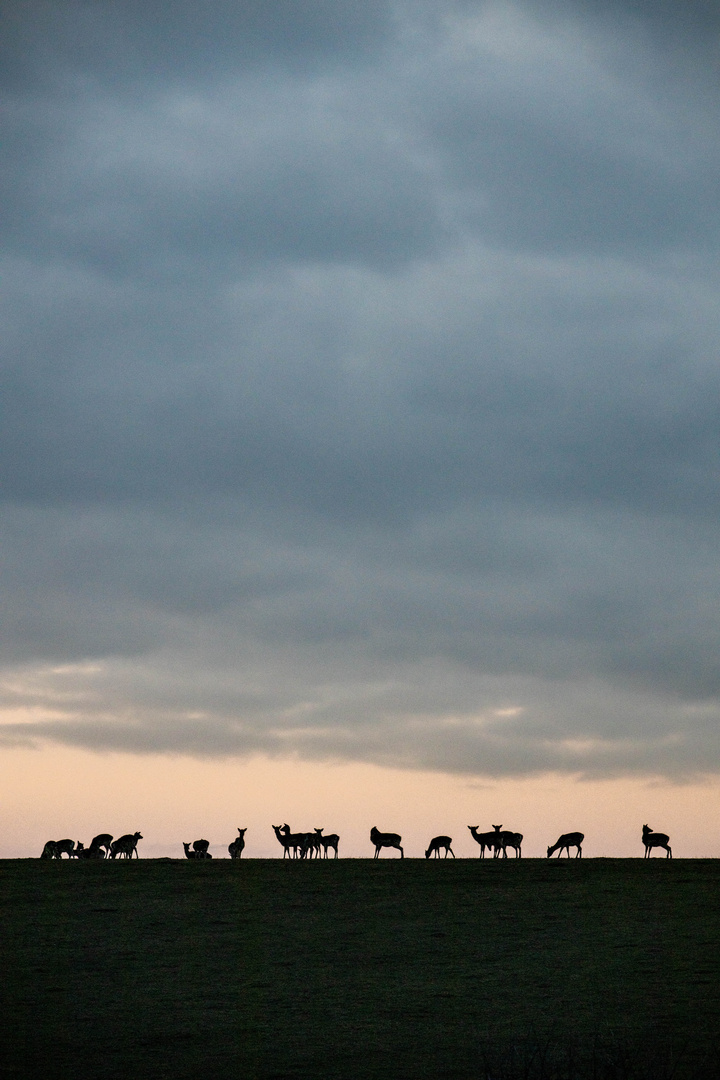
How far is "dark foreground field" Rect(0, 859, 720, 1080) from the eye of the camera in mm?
22484

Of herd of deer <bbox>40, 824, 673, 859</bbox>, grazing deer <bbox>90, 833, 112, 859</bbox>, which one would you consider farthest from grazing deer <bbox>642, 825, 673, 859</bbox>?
grazing deer <bbox>90, 833, 112, 859</bbox>

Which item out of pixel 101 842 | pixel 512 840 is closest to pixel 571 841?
pixel 512 840

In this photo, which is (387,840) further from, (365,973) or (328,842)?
(365,973)

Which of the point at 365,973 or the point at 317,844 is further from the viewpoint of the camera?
the point at 317,844

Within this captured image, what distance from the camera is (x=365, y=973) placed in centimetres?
2947

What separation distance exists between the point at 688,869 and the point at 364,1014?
70.6 feet

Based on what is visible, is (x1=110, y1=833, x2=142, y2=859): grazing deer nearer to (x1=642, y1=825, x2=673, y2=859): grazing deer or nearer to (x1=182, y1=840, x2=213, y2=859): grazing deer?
(x1=182, y1=840, x2=213, y2=859): grazing deer

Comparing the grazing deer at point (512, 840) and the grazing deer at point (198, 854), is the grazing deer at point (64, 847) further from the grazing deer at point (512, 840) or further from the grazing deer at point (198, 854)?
the grazing deer at point (512, 840)

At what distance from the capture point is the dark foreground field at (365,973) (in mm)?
22484

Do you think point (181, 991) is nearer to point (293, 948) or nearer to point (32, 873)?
point (293, 948)

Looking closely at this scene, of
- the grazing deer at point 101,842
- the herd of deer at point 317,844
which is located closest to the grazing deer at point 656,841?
the herd of deer at point 317,844

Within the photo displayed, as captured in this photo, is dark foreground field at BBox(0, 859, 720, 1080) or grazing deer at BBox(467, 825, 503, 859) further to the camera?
grazing deer at BBox(467, 825, 503, 859)

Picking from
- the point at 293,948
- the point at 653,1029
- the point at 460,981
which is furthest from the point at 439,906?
the point at 653,1029

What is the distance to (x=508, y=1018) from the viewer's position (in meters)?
25.0
